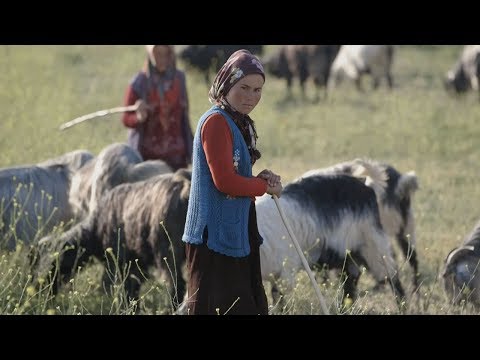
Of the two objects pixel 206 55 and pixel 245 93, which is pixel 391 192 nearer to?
pixel 245 93

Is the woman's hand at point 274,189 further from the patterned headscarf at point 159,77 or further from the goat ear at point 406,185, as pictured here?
the patterned headscarf at point 159,77

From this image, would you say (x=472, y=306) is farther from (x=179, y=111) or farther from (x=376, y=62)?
(x=376, y=62)

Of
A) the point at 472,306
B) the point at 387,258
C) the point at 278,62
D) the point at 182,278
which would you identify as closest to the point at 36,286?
the point at 182,278

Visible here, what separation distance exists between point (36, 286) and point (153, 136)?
196cm

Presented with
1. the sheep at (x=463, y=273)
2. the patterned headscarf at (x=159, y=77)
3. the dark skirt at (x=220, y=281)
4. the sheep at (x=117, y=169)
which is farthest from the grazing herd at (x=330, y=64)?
the dark skirt at (x=220, y=281)

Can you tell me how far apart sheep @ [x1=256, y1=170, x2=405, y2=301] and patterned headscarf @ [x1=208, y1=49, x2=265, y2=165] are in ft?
6.73

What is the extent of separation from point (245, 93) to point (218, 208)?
0.54 m

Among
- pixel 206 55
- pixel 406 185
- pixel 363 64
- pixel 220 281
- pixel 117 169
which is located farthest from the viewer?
pixel 363 64

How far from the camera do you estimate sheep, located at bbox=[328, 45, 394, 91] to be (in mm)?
18172

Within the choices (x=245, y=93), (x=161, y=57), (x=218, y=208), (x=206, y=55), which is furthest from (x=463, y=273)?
(x=206, y=55)

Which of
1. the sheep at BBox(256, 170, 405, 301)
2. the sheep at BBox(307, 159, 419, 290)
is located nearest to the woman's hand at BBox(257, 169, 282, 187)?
the sheep at BBox(256, 170, 405, 301)

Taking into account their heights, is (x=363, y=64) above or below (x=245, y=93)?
above

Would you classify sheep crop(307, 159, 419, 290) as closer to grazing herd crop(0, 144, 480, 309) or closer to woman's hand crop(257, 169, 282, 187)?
grazing herd crop(0, 144, 480, 309)

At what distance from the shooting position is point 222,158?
4.44 meters
